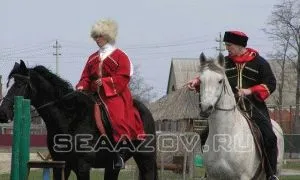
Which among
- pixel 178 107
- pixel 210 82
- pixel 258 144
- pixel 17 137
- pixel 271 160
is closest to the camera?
pixel 210 82

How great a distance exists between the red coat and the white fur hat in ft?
0.75

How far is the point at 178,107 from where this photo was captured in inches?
1574

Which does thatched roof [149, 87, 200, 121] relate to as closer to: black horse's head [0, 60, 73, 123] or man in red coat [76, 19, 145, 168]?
man in red coat [76, 19, 145, 168]

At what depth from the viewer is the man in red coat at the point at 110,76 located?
10.1m

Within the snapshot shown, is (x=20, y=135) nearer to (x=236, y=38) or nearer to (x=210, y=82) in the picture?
(x=210, y=82)

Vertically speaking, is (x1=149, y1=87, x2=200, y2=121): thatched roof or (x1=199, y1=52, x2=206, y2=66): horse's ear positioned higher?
(x1=199, y1=52, x2=206, y2=66): horse's ear

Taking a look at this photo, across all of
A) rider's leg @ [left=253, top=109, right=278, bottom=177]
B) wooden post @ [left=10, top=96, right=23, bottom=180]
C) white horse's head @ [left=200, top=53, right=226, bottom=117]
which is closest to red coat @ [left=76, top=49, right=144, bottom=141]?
wooden post @ [left=10, top=96, right=23, bottom=180]

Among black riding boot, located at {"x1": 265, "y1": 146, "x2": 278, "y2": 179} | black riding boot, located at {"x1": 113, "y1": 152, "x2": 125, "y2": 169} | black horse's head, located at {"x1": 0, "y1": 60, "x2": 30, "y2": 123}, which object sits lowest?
black riding boot, located at {"x1": 113, "y1": 152, "x2": 125, "y2": 169}

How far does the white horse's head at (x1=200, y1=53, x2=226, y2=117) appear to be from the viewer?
26.4ft

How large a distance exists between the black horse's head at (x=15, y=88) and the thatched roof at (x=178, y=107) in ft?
97.1

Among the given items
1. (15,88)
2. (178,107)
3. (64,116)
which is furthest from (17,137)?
(178,107)

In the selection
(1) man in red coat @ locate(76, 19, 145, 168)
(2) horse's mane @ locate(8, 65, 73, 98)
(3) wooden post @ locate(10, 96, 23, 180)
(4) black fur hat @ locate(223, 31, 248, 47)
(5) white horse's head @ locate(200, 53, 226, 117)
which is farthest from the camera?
(1) man in red coat @ locate(76, 19, 145, 168)

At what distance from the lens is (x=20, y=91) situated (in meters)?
9.63

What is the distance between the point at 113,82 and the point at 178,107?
2996cm
